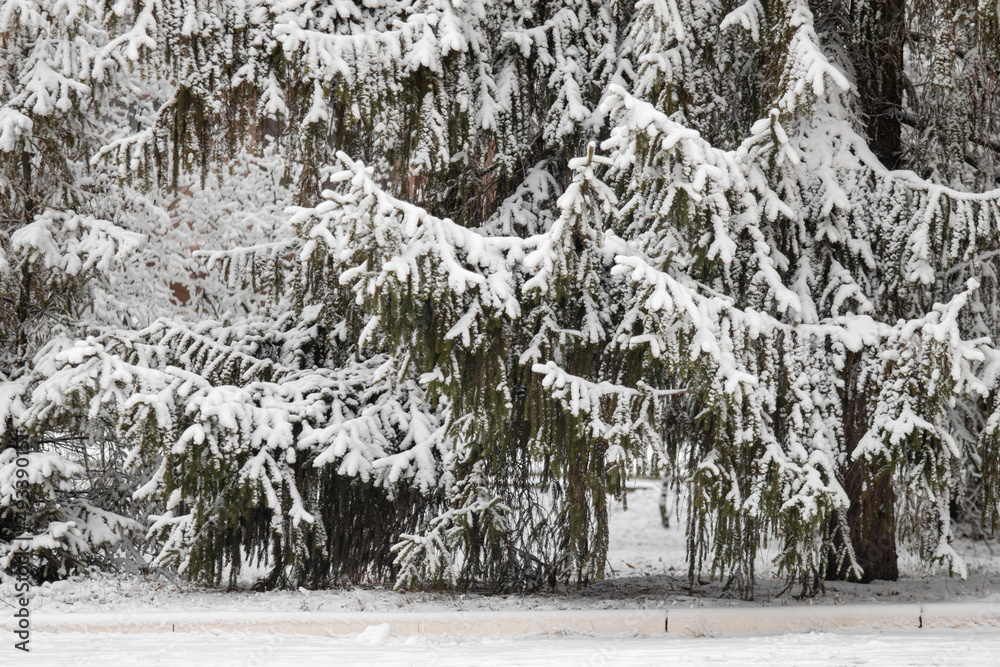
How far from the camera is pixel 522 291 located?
19.3 feet

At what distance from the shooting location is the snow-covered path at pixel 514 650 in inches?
202

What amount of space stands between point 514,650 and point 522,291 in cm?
221

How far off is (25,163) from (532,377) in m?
5.23

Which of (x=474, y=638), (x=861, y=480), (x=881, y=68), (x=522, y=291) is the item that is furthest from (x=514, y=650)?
(x=881, y=68)

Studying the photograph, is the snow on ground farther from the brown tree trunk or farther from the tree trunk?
the brown tree trunk

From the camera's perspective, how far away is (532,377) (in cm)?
636

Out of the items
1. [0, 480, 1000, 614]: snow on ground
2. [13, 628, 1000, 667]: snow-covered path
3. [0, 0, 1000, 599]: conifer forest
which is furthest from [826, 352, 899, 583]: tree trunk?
[13, 628, 1000, 667]: snow-covered path

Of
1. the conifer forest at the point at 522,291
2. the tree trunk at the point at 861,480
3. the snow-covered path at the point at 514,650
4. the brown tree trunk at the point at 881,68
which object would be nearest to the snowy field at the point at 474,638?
the snow-covered path at the point at 514,650

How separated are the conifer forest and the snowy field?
37 centimetres

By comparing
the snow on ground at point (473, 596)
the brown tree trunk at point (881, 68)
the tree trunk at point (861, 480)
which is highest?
the brown tree trunk at point (881, 68)

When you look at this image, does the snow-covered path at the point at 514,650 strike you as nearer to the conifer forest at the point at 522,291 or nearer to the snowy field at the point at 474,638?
the snowy field at the point at 474,638

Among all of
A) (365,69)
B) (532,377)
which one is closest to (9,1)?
(365,69)

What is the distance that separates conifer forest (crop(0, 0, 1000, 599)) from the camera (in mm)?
6031

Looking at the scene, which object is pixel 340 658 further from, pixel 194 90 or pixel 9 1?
pixel 9 1
